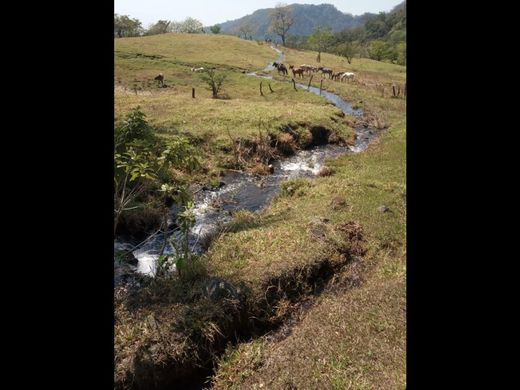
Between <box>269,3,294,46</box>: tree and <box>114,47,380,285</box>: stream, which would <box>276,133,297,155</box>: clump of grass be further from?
<box>269,3,294,46</box>: tree

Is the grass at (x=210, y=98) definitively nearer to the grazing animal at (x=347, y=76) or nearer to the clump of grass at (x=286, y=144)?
the clump of grass at (x=286, y=144)

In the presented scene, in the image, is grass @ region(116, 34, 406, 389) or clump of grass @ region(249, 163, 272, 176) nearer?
grass @ region(116, 34, 406, 389)

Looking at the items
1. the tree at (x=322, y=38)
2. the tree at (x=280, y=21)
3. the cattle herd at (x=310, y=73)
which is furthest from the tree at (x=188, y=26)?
the cattle herd at (x=310, y=73)

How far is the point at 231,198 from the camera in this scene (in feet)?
51.2

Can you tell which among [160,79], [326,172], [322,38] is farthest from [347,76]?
[322,38]

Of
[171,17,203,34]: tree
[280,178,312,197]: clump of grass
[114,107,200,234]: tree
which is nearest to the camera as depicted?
[114,107,200,234]: tree

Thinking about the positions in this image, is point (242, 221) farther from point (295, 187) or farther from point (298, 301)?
point (298, 301)

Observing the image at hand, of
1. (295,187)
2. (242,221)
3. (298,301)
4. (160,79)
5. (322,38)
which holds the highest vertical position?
(322,38)

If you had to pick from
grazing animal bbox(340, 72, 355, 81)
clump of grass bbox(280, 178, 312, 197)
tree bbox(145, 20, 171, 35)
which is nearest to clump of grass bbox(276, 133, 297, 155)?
clump of grass bbox(280, 178, 312, 197)

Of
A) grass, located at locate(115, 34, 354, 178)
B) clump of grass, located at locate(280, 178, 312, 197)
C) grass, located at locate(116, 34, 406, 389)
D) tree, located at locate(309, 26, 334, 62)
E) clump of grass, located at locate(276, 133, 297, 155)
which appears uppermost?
tree, located at locate(309, 26, 334, 62)

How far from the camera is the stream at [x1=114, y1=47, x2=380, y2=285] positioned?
11227mm

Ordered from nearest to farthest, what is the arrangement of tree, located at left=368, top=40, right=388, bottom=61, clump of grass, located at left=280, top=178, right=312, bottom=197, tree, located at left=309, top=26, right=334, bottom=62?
clump of grass, located at left=280, top=178, right=312, bottom=197 → tree, located at left=368, top=40, right=388, bottom=61 → tree, located at left=309, top=26, right=334, bottom=62

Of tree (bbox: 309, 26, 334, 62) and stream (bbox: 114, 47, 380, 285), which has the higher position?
tree (bbox: 309, 26, 334, 62)
